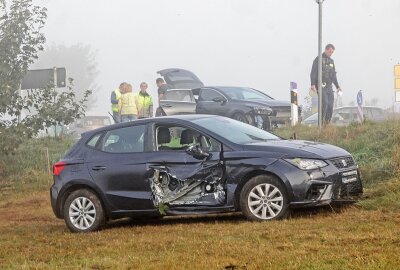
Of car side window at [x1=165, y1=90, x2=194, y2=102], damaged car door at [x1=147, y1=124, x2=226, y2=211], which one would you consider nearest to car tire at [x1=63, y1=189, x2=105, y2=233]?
damaged car door at [x1=147, y1=124, x2=226, y2=211]

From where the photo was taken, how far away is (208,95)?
22391 mm

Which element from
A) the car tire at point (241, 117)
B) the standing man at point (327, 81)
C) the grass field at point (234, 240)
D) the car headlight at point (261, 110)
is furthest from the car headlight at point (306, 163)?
the car tire at point (241, 117)

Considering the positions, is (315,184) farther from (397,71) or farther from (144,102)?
(397,71)

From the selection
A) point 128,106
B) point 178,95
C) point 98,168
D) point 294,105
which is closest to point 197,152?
point 98,168

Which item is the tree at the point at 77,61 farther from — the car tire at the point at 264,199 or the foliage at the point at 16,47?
the car tire at the point at 264,199

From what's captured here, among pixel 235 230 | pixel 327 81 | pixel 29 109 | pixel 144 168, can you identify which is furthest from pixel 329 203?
pixel 29 109

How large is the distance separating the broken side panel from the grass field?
1.14 ft

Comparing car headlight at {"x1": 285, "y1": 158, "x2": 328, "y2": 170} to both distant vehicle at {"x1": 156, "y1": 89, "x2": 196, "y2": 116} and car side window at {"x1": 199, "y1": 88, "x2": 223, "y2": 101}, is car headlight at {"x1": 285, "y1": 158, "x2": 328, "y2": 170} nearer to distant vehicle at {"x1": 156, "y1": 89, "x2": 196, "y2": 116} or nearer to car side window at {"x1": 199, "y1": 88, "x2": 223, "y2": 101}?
car side window at {"x1": 199, "y1": 88, "x2": 223, "y2": 101}

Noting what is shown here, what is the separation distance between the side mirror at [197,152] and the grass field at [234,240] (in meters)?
0.91

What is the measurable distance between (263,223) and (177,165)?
5.02 ft

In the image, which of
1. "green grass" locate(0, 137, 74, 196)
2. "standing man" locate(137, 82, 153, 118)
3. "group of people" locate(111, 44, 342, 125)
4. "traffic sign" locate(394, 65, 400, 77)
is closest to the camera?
"green grass" locate(0, 137, 74, 196)

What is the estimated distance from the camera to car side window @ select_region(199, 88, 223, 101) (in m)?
22.1

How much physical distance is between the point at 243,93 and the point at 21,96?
613 cm

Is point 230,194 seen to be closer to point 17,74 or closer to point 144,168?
point 144,168
